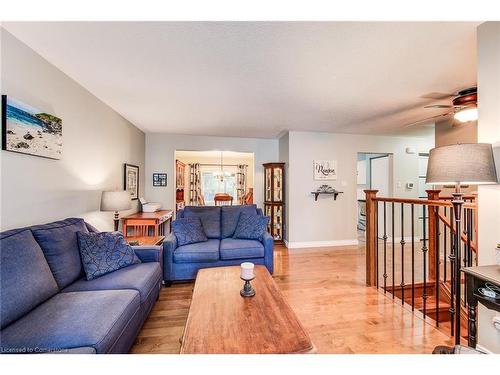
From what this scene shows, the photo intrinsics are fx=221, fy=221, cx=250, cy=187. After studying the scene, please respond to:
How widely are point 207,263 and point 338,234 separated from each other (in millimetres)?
3047

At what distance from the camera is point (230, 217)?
3.39m

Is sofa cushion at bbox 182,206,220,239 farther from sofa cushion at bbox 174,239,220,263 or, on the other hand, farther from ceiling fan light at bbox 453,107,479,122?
ceiling fan light at bbox 453,107,479,122

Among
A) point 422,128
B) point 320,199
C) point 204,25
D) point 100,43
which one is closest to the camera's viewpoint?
point 204,25

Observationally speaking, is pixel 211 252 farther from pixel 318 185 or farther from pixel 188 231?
pixel 318 185

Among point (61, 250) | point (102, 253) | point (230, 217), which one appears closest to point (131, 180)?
point (230, 217)

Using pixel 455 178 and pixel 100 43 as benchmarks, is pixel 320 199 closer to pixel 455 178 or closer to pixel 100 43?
pixel 455 178

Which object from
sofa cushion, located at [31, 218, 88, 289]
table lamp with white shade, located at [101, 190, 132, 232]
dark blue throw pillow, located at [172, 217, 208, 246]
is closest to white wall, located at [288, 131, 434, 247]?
dark blue throw pillow, located at [172, 217, 208, 246]

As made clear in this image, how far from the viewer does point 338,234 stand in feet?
15.3

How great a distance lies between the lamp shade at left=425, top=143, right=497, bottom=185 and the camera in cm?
131

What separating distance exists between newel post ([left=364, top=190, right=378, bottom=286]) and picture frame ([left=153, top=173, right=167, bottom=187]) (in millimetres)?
3972

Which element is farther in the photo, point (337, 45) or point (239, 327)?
point (337, 45)

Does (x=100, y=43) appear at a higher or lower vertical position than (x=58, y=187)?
higher

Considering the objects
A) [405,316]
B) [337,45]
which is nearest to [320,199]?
[405,316]

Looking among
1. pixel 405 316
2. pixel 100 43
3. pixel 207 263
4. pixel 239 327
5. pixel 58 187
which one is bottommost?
pixel 405 316
